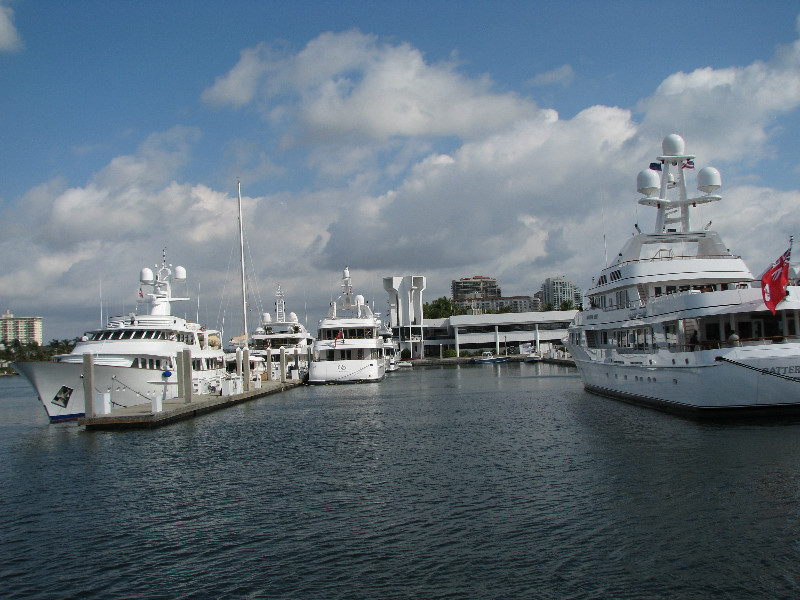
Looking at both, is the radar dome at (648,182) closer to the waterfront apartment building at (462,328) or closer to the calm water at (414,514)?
the calm water at (414,514)

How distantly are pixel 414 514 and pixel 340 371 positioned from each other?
5532 cm

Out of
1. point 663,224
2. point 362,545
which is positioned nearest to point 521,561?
point 362,545

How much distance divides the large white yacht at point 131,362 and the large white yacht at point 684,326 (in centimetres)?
2737

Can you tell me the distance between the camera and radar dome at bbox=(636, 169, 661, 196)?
1756 inches

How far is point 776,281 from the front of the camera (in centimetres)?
2764

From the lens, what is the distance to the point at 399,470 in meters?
22.5

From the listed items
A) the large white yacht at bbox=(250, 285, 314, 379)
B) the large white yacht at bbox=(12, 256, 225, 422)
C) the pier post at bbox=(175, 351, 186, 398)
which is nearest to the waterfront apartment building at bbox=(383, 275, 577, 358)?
the large white yacht at bbox=(250, 285, 314, 379)

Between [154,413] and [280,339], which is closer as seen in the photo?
[154,413]

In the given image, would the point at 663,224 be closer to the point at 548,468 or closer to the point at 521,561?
the point at 548,468

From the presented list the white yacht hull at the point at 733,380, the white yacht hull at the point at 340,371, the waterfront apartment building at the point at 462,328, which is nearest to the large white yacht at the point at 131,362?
the white yacht hull at the point at 340,371

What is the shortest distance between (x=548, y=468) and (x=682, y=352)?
12.9 meters

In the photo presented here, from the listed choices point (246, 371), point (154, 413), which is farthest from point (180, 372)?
point (246, 371)

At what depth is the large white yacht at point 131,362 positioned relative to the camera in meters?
39.2

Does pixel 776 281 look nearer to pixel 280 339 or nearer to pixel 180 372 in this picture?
pixel 180 372
